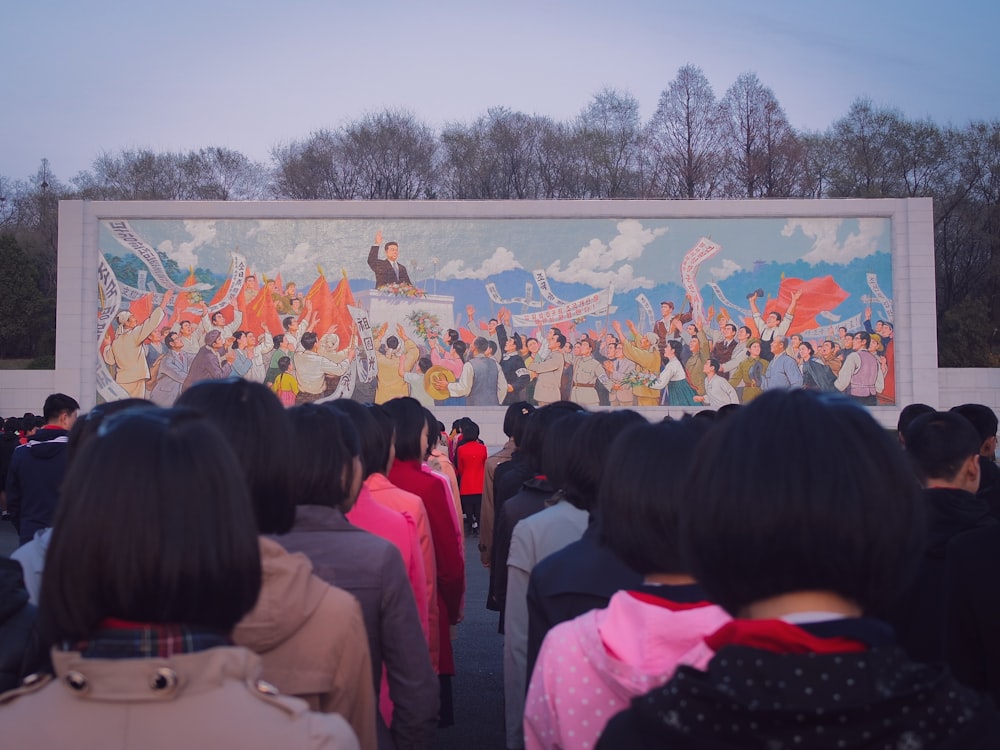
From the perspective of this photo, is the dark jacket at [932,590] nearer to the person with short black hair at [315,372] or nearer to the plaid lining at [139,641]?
the plaid lining at [139,641]

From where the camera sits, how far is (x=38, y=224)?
46.2 m

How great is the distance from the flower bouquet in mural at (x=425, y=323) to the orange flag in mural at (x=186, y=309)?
4.44 metres

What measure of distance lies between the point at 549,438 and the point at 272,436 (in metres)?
1.82

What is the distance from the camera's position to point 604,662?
2018mm

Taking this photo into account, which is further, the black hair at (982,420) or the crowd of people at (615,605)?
the black hair at (982,420)

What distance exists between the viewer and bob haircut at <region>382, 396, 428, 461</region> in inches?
199

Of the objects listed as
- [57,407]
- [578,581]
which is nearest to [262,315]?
[57,407]

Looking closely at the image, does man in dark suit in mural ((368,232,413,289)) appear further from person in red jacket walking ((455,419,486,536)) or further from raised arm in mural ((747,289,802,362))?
person in red jacket walking ((455,419,486,536))

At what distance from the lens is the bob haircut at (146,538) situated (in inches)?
59.7

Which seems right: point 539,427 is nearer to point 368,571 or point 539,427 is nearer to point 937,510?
point 937,510

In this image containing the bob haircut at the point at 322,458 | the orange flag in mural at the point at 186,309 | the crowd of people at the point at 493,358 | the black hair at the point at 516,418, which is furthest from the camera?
the orange flag in mural at the point at 186,309

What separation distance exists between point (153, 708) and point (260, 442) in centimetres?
91

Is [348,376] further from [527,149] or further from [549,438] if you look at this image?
[527,149]

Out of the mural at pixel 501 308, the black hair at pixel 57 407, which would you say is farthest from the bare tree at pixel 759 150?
the black hair at pixel 57 407
